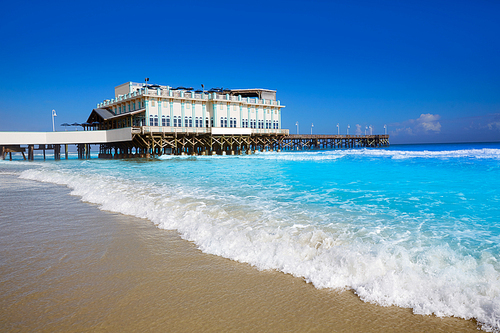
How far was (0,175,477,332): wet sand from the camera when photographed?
115 inches

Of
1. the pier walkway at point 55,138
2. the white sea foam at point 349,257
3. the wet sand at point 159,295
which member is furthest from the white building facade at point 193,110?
the wet sand at point 159,295

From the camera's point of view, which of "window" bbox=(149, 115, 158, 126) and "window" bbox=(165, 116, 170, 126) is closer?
"window" bbox=(149, 115, 158, 126)

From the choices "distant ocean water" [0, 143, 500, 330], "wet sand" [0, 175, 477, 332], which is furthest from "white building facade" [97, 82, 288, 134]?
"wet sand" [0, 175, 477, 332]

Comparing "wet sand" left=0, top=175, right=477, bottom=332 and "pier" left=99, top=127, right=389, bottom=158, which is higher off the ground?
"pier" left=99, top=127, right=389, bottom=158

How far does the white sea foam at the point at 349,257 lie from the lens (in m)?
3.34

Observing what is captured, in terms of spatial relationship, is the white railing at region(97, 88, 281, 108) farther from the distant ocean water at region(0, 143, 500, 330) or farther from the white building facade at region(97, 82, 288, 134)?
the distant ocean water at region(0, 143, 500, 330)

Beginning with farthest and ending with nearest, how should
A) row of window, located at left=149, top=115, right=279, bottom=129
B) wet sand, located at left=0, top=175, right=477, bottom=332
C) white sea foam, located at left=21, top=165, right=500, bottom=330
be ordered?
row of window, located at left=149, top=115, right=279, bottom=129
white sea foam, located at left=21, top=165, right=500, bottom=330
wet sand, located at left=0, top=175, right=477, bottom=332

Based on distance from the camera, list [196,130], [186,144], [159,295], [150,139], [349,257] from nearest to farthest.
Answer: [159,295]
[349,257]
[150,139]
[196,130]
[186,144]

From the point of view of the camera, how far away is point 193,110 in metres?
42.0

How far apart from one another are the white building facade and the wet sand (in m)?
33.9

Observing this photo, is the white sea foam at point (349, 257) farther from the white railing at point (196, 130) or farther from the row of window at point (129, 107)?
the row of window at point (129, 107)

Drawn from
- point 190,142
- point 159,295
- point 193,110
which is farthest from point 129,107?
point 159,295

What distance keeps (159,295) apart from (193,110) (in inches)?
1585

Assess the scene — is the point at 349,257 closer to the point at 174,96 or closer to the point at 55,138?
the point at 174,96
